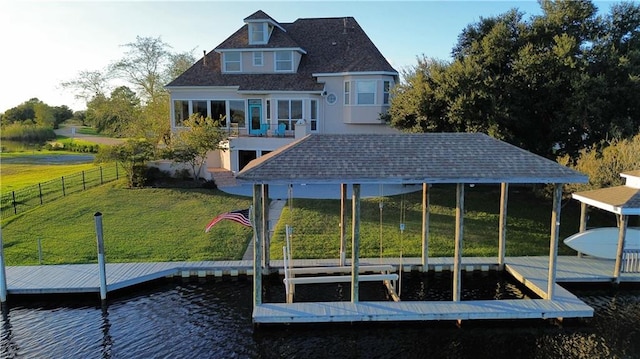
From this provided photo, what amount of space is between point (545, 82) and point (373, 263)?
1311 cm

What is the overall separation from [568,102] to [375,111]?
447 inches

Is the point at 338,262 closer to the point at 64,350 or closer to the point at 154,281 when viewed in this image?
the point at 154,281

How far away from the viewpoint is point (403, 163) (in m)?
11.7

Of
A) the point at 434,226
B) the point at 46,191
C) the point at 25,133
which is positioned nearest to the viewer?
the point at 434,226

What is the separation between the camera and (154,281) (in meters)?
13.9

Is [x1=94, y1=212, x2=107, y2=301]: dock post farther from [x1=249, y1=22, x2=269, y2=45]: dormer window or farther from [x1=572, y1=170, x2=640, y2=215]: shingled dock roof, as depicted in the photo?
[x1=249, y1=22, x2=269, y2=45]: dormer window

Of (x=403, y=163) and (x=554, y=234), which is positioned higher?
(x=403, y=163)

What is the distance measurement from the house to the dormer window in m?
0.07

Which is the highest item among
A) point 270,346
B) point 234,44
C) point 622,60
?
point 234,44

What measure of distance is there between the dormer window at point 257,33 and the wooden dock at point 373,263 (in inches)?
811

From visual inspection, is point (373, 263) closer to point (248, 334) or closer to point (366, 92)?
point (248, 334)

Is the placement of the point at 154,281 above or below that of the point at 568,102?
below

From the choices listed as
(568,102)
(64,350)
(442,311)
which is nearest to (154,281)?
(64,350)

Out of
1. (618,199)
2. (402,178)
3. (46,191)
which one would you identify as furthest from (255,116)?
(618,199)
